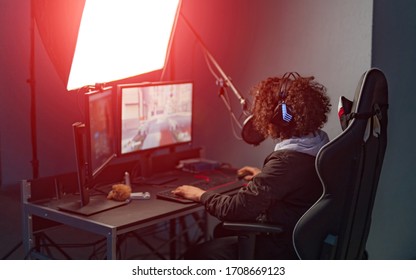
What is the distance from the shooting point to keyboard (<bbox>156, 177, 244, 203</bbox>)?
7.65ft

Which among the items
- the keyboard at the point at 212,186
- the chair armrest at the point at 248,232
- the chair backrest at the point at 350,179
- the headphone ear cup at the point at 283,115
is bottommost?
the chair armrest at the point at 248,232

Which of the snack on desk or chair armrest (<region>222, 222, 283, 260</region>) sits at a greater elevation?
the snack on desk

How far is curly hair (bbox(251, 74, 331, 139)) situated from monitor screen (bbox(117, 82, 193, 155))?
0.68 m

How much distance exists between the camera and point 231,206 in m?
1.99

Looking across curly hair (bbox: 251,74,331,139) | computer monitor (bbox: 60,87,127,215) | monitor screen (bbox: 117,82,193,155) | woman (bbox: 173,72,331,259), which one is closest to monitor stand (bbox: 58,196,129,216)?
computer monitor (bbox: 60,87,127,215)

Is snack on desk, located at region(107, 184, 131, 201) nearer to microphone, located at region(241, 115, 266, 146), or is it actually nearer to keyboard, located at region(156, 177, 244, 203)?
keyboard, located at region(156, 177, 244, 203)

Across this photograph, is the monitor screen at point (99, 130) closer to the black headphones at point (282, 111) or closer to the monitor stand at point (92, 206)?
the monitor stand at point (92, 206)

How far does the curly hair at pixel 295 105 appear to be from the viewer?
1931 millimetres

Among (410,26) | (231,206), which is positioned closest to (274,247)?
(231,206)

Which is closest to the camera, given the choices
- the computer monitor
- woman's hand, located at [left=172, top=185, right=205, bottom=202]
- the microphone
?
the computer monitor

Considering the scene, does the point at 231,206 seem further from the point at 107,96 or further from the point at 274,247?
the point at 107,96

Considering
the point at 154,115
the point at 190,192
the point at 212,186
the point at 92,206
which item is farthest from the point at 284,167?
the point at 154,115

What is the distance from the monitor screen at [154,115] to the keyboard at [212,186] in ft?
0.86

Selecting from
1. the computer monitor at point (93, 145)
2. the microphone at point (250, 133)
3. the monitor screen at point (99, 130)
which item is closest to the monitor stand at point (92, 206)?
the computer monitor at point (93, 145)
